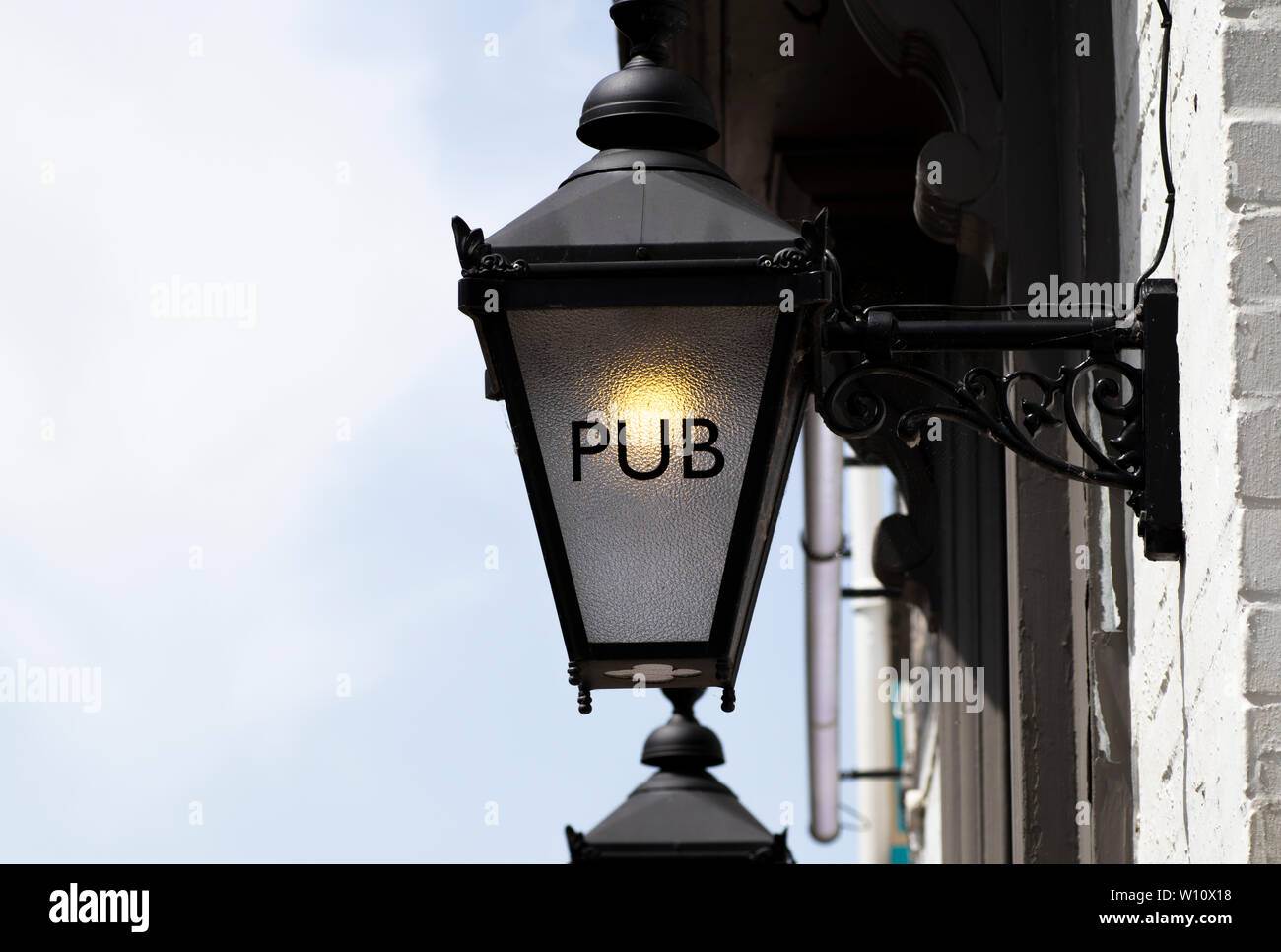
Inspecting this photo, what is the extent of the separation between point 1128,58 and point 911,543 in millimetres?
3316

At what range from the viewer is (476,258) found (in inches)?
96.5

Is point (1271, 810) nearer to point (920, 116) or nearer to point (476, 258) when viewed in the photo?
point (476, 258)

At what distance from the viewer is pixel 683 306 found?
2.42m

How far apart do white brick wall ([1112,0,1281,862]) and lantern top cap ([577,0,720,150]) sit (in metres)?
0.63

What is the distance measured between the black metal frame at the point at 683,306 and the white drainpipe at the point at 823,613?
5.67m

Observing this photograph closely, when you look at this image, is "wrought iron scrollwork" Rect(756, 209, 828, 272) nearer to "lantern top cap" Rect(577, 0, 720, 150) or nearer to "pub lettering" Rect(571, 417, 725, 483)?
"pub lettering" Rect(571, 417, 725, 483)

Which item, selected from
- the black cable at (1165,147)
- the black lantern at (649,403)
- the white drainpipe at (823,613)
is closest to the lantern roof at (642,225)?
the black lantern at (649,403)

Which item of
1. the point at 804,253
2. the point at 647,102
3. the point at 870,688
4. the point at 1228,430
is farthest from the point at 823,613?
the point at 1228,430

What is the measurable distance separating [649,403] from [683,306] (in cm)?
12

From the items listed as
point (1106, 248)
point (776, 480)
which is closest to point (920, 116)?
point (1106, 248)

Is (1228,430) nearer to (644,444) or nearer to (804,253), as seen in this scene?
(804,253)
